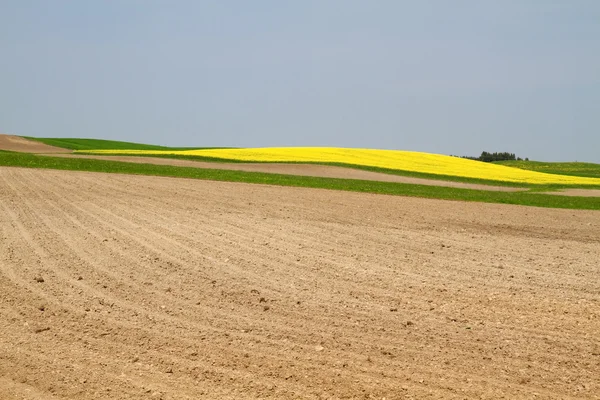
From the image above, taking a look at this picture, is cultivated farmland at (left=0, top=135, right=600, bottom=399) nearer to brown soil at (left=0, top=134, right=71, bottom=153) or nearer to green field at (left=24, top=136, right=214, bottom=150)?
brown soil at (left=0, top=134, right=71, bottom=153)

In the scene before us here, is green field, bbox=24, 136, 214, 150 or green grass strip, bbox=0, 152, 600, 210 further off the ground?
green field, bbox=24, 136, 214, 150

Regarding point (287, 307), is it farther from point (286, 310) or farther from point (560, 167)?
point (560, 167)

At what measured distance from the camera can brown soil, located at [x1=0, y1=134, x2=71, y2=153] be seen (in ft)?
239

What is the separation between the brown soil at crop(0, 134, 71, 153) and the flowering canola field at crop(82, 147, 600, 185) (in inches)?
610

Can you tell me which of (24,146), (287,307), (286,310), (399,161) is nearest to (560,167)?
(399,161)

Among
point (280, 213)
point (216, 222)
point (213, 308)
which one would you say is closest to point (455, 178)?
point (280, 213)

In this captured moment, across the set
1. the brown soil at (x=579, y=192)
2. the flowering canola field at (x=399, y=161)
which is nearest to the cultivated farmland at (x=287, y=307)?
the brown soil at (x=579, y=192)

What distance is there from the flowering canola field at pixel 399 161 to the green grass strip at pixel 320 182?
12769 millimetres

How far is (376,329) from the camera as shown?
30.0 feet

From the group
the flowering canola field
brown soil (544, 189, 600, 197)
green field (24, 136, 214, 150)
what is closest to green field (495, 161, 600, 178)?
the flowering canola field

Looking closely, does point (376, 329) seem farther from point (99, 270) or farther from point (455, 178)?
point (455, 178)

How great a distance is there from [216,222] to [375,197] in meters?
11.8

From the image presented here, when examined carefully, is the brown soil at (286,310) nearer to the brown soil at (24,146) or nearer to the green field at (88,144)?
the brown soil at (24,146)

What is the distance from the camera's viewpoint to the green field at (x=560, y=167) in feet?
254
